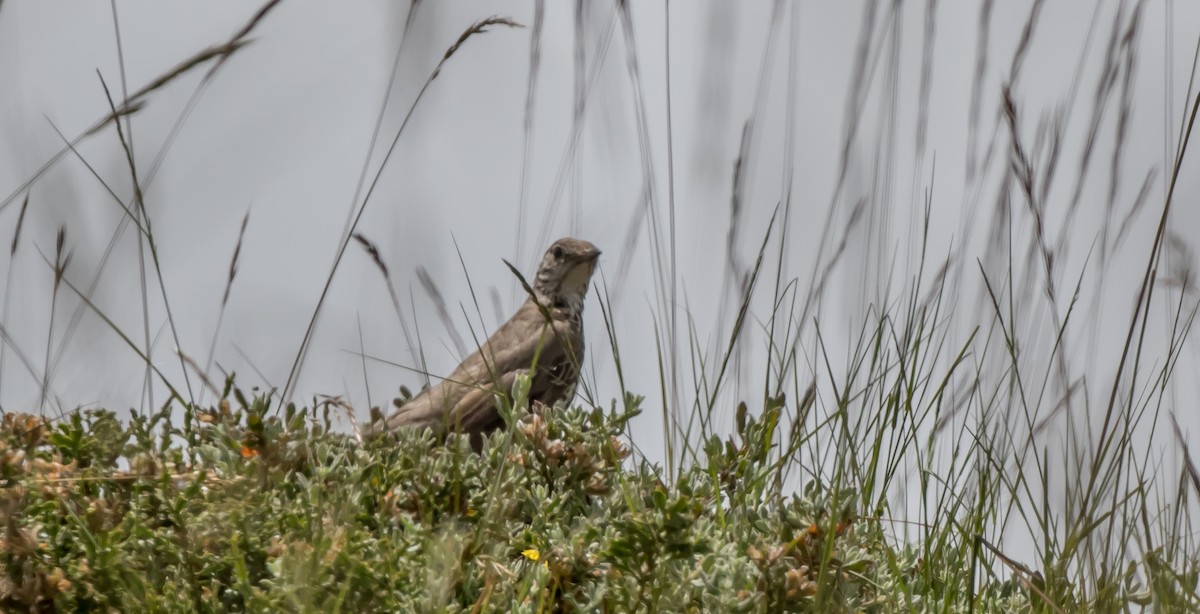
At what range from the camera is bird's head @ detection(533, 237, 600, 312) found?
17.3ft

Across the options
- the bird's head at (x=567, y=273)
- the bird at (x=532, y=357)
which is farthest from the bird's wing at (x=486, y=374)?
the bird's head at (x=567, y=273)

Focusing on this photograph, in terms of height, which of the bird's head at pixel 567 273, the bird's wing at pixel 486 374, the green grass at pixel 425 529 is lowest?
the green grass at pixel 425 529

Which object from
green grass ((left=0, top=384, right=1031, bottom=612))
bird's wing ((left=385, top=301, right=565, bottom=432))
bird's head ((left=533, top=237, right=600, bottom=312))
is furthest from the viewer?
bird's head ((left=533, top=237, right=600, bottom=312))

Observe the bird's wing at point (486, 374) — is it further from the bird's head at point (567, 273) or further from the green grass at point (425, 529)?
the green grass at point (425, 529)

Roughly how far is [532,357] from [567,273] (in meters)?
0.45

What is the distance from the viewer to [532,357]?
5086mm

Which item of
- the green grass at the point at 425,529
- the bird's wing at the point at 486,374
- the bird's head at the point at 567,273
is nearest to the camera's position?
the green grass at the point at 425,529

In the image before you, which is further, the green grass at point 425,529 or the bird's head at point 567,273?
the bird's head at point 567,273

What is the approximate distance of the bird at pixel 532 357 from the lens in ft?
14.7

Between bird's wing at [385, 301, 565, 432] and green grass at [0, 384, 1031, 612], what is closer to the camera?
green grass at [0, 384, 1031, 612]

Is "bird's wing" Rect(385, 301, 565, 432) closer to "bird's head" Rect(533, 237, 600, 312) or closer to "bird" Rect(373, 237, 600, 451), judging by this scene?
"bird" Rect(373, 237, 600, 451)

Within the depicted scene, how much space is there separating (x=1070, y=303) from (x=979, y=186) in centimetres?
38

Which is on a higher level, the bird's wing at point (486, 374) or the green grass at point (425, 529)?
the bird's wing at point (486, 374)

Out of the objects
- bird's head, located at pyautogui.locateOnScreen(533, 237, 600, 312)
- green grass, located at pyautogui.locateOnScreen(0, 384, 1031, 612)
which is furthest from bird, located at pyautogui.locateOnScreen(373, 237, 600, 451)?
green grass, located at pyautogui.locateOnScreen(0, 384, 1031, 612)
